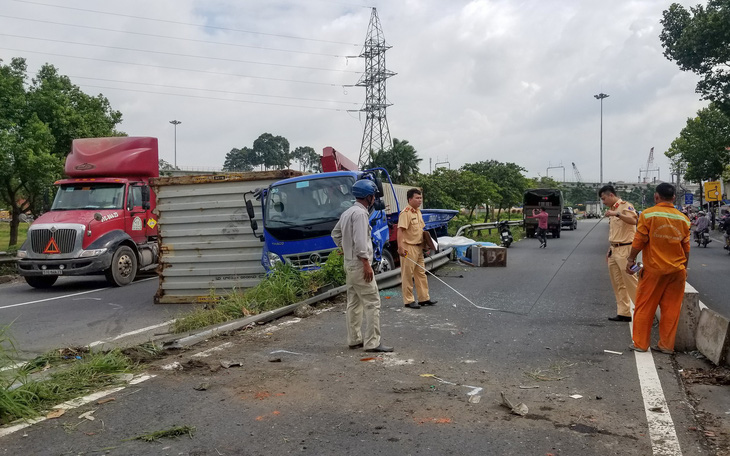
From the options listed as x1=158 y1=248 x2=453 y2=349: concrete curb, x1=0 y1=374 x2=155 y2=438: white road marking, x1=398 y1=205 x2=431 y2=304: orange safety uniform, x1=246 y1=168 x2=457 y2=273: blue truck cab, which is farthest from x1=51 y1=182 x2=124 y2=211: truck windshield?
x1=0 y1=374 x2=155 y2=438: white road marking

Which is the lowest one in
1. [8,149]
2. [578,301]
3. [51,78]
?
[578,301]

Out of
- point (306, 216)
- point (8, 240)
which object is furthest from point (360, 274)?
point (8, 240)

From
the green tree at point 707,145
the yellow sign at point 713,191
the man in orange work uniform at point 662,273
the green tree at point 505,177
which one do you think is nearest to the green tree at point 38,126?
the man in orange work uniform at point 662,273

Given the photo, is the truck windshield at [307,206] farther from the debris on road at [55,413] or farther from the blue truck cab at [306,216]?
the debris on road at [55,413]

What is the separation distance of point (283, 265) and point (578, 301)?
4.86m

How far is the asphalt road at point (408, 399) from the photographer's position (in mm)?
3789

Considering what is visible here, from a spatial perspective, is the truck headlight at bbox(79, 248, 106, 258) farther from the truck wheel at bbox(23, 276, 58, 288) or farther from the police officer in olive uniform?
the police officer in olive uniform

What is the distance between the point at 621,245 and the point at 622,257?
16cm

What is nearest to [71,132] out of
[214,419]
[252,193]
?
[252,193]

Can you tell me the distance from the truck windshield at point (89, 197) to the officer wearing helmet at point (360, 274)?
29.2 ft

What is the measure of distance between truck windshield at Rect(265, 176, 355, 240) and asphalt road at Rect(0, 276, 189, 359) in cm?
224

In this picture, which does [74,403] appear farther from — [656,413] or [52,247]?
[52,247]

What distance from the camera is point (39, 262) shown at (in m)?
12.8

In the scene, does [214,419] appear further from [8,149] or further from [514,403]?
[8,149]
